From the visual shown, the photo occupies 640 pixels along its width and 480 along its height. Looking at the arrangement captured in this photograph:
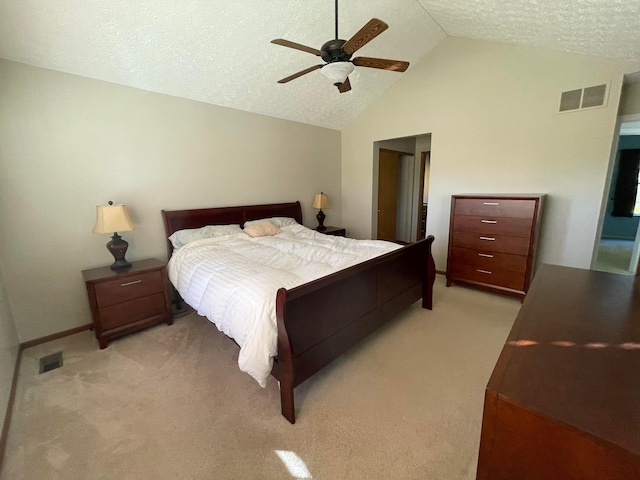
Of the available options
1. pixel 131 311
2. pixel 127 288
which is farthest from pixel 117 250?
pixel 131 311

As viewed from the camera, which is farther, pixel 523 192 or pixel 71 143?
pixel 523 192

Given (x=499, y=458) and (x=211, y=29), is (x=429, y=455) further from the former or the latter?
(x=211, y=29)

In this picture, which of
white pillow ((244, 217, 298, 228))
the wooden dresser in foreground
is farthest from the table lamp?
the wooden dresser in foreground

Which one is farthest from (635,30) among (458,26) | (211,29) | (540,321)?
(211,29)

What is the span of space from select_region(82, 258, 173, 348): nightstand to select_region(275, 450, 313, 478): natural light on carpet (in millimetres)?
1934

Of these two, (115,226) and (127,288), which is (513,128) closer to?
(115,226)

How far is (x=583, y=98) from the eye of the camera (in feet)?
9.46

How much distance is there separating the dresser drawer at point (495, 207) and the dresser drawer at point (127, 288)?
3.51 metres

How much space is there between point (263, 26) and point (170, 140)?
1.55 m

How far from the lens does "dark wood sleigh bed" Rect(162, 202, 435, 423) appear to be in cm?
165

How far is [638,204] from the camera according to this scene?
5.87 m

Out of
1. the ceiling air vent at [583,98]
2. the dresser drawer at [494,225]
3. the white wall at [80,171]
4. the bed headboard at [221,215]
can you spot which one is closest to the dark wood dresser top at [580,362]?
the dresser drawer at [494,225]

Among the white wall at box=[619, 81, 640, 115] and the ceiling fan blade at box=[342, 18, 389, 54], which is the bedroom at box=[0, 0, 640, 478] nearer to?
the white wall at box=[619, 81, 640, 115]

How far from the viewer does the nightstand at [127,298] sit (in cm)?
245
